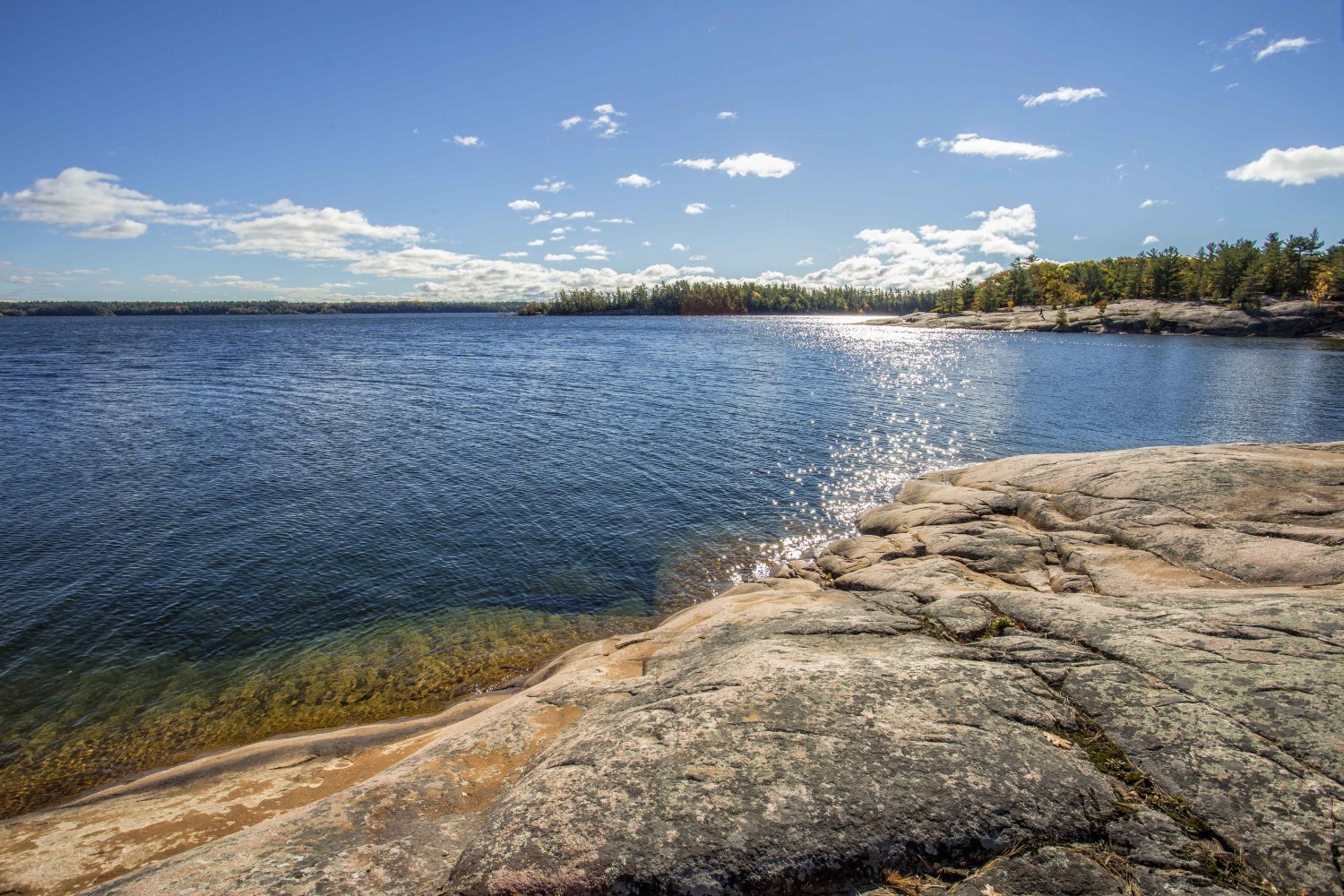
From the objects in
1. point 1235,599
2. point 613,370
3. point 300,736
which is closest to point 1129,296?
point 613,370

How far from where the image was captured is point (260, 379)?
6444cm

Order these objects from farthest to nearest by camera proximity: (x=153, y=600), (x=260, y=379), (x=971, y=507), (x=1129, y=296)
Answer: (x=1129, y=296)
(x=260, y=379)
(x=971, y=507)
(x=153, y=600)

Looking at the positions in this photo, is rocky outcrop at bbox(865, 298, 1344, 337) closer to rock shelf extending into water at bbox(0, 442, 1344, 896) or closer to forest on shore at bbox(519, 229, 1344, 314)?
forest on shore at bbox(519, 229, 1344, 314)

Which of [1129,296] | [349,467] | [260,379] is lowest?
[349,467]

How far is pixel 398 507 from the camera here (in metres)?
26.8

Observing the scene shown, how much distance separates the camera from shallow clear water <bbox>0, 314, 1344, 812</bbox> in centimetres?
1554

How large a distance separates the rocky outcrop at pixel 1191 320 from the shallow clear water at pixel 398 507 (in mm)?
59311

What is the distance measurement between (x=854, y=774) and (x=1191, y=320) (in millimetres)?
152250

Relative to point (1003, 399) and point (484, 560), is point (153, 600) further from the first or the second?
point (1003, 399)

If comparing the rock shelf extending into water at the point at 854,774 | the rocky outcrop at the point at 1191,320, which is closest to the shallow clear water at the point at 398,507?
the rock shelf extending into water at the point at 854,774

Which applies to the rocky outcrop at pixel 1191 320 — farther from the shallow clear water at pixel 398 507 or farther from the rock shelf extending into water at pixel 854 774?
the rock shelf extending into water at pixel 854 774

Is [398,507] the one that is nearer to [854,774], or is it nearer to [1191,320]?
[854,774]

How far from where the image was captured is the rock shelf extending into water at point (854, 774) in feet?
18.7

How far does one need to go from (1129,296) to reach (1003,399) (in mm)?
132585
